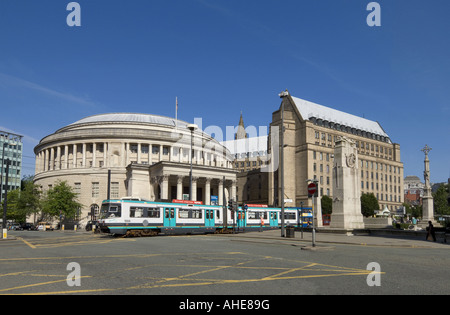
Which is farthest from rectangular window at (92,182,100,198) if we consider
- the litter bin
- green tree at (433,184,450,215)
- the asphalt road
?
green tree at (433,184,450,215)

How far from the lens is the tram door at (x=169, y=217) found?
117ft

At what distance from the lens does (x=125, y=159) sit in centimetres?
8725

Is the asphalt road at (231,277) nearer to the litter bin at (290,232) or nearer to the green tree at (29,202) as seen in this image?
the litter bin at (290,232)

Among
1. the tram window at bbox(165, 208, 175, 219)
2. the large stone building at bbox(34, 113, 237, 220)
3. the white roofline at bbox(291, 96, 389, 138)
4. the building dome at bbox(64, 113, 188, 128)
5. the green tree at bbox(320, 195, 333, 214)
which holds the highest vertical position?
the white roofline at bbox(291, 96, 389, 138)

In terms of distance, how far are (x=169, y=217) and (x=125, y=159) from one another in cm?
5466

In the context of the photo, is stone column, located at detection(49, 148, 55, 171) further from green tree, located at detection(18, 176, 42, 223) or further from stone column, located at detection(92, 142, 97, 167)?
green tree, located at detection(18, 176, 42, 223)

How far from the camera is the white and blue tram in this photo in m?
32.3

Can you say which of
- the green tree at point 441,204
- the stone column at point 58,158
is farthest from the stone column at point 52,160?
the green tree at point 441,204

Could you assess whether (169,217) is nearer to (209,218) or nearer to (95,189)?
(209,218)

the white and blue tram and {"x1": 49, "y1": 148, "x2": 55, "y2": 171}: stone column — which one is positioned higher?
{"x1": 49, "y1": 148, "x2": 55, "y2": 171}: stone column

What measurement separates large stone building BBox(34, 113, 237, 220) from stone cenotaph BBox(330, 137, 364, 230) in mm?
47263

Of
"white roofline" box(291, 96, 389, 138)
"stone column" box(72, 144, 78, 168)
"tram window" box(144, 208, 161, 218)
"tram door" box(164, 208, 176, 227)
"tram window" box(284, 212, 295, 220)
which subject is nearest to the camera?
"tram window" box(144, 208, 161, 218)
